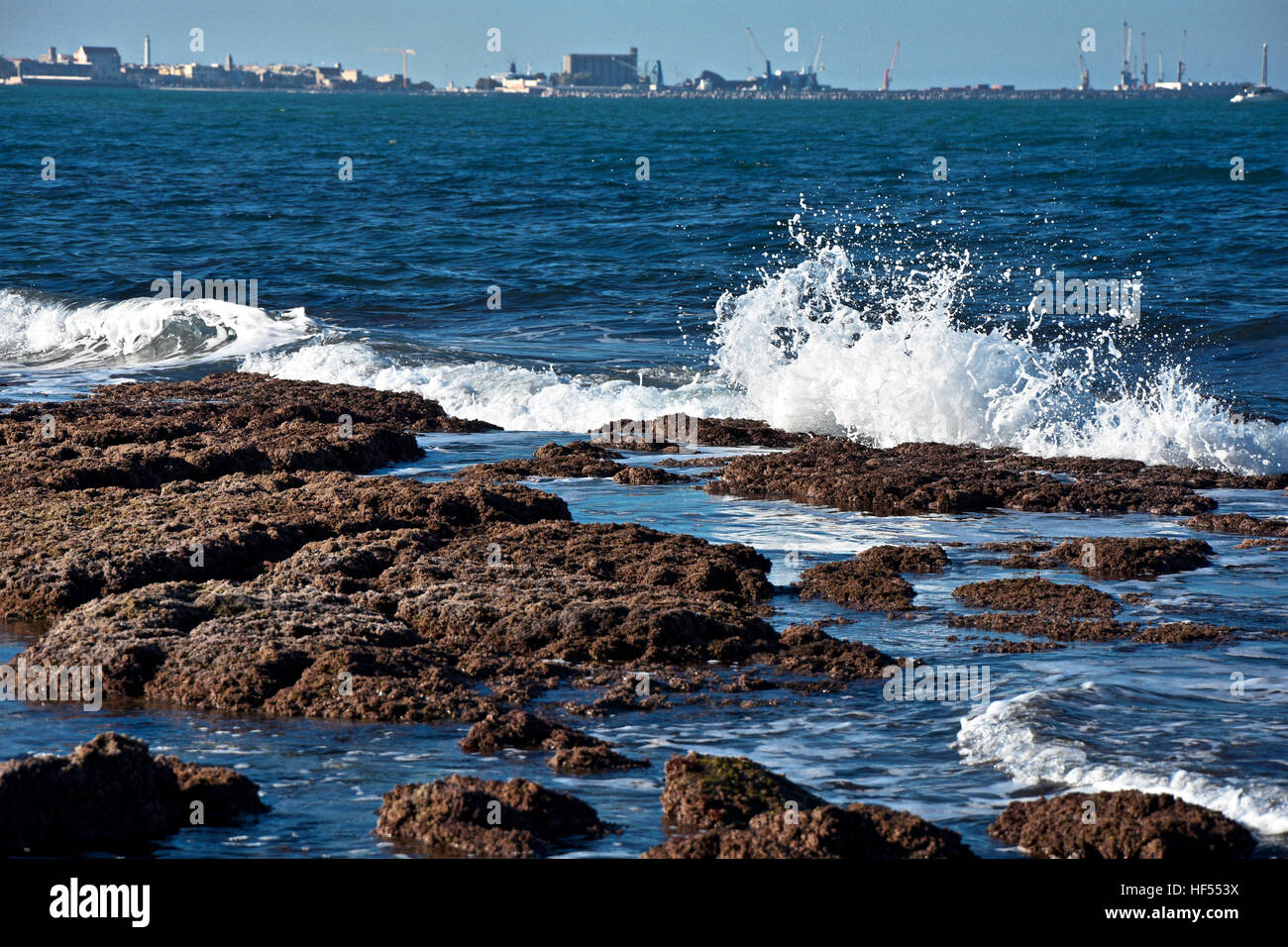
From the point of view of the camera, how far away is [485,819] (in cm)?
522

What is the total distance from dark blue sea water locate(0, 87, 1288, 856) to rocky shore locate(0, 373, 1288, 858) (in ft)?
0.68

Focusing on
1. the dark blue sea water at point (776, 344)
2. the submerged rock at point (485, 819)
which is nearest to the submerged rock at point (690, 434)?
the dark blue sea water at point (776, 344)

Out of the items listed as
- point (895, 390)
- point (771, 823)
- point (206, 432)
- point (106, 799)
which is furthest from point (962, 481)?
point (106, 799)

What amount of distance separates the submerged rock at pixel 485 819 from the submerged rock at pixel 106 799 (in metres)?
0.59

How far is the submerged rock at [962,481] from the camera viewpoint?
36.9ft

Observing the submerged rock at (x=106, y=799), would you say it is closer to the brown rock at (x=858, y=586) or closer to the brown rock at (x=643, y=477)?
the brown rock at (x=858, y=586)

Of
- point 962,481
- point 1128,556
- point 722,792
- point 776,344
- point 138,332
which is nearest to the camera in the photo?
point 722,792

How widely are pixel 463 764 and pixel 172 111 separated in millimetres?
97205

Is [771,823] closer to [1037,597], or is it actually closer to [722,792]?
[722,792]

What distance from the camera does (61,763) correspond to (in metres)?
5.25

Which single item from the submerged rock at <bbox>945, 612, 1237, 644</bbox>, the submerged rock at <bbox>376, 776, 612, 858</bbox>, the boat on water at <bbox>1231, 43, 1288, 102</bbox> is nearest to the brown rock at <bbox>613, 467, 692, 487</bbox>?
the submerged rock at <bbox>945, 612, 1237, 644</bbox>

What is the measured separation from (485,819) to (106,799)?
1340mm
